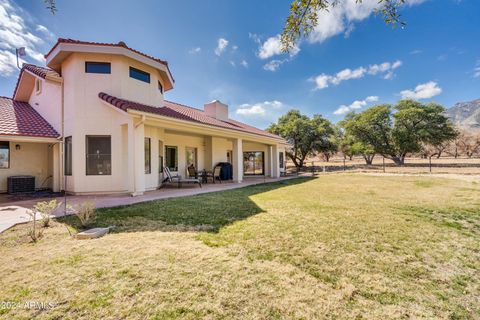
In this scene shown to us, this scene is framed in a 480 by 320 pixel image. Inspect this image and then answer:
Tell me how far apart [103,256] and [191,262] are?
54.3 inches

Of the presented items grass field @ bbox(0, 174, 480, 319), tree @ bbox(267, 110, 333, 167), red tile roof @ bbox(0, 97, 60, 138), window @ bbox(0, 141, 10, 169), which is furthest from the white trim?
tree @ bbox(267, 110, 333, 167)

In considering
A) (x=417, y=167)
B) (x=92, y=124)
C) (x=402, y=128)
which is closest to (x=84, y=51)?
(x=92, y=124)

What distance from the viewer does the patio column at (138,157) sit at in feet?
27.8

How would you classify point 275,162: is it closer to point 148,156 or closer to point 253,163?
point 253,163

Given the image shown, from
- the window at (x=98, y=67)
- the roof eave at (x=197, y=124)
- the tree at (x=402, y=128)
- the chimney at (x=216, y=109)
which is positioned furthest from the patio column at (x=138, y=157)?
the tree at (x=402, y=128)

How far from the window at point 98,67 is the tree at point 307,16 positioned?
8360 mm

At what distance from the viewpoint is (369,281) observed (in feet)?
8.76

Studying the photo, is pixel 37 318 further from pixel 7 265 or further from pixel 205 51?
pixel 205 51

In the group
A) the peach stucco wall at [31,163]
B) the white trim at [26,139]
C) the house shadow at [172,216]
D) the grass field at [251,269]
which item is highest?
the white trim at [26,139]

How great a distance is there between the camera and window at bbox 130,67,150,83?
33.2ft

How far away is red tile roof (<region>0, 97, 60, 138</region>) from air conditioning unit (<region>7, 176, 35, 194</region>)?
2455mm

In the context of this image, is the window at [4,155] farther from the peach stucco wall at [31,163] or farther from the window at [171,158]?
the window at [171,158]

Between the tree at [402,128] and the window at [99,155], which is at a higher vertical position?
the tree at [402,128]

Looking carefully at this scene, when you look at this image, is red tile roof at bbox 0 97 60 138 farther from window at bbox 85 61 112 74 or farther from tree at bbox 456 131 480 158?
tree at bbox 456 131 480 158
